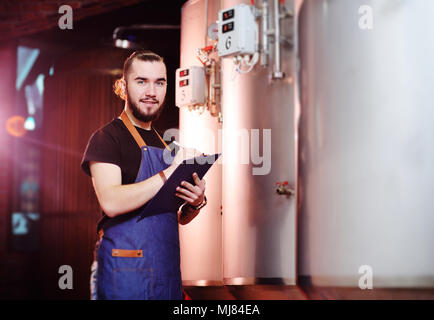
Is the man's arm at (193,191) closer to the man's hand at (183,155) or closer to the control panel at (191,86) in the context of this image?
the man's hand at (183,155)

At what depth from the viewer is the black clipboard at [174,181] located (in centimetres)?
202

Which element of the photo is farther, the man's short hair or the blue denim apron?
the man's short hair

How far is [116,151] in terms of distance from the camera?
2092 mm

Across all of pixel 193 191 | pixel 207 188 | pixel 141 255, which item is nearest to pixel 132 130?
pixel 193 191

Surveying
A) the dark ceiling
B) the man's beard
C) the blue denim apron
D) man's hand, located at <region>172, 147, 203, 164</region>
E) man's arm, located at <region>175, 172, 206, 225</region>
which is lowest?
the blue denim apron

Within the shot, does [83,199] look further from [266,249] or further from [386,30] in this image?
[386,30]

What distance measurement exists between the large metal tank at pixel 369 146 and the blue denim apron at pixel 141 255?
0.56m

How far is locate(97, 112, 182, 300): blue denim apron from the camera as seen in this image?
2025 millimetres

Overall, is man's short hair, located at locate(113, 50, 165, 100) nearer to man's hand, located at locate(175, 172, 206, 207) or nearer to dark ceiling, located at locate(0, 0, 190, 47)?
man's hand, located at locate(175, 172, 206, 207)

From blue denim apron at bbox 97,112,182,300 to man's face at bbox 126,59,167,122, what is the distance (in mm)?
112

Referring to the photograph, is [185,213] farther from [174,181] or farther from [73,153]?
[73,153]

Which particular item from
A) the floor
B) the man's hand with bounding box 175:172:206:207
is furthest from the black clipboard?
the floor

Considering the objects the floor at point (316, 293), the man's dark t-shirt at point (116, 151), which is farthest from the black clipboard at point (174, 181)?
the floor at point (316, 293)

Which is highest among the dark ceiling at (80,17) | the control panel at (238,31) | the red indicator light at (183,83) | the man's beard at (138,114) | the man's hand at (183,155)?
the dark ceiling at (80,17)
